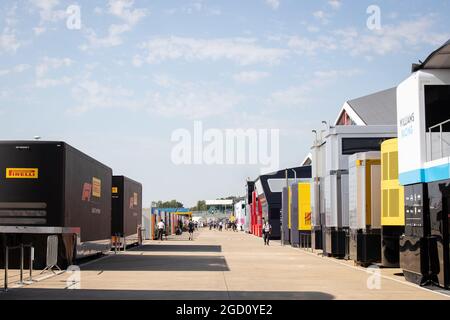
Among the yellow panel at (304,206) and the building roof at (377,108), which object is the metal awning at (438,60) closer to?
the yellow panel at (304,206)

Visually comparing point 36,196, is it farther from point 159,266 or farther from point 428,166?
point 428,166

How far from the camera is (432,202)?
1476 cm

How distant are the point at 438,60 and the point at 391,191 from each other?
Result: 16.6 ft

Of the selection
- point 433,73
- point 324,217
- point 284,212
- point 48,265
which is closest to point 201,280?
point 48,265

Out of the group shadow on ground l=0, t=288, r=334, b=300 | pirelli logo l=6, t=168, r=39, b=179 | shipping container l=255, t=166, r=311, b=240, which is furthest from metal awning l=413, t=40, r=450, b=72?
shipping container l=255, t=166, r=311, b=240

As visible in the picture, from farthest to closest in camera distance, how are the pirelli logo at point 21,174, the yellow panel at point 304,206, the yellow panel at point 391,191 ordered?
the yellow panel at point 304,206 → the pirelli logo at point 21,174 → the yellow panel at point 391,191

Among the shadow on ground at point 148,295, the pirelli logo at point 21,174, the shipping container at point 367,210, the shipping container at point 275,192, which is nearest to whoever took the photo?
the shadow on ground at point 148,295

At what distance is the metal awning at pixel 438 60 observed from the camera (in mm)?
14336

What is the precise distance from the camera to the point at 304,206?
36.5 m

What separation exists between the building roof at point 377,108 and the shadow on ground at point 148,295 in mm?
54357

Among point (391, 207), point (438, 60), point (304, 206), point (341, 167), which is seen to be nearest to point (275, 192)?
point (304, 206)

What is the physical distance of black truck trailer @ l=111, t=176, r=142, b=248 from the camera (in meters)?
32.5

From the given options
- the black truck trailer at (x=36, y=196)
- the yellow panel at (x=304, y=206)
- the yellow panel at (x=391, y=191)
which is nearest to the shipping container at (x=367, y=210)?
the yellow panel at (x=391, y=191)
